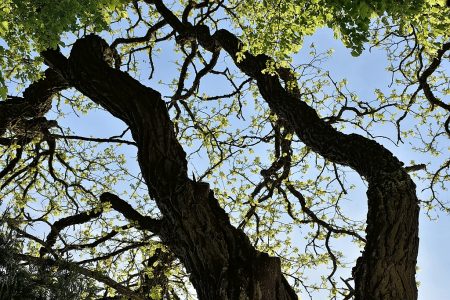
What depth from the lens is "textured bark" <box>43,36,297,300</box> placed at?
5.70 metres

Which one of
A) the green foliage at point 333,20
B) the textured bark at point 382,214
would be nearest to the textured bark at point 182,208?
the textured bark at point 382,214

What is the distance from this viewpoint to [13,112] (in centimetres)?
873

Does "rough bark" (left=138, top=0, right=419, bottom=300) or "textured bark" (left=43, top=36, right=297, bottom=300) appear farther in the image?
"textured bark" (left=43, top=36, right=297, bottom=300)

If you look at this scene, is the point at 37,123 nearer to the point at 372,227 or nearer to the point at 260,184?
the point at 260,184

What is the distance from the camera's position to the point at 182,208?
6.11 metres

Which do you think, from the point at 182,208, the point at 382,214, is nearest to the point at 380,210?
the point at 382,214

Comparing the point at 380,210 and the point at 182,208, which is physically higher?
the point at 380,210

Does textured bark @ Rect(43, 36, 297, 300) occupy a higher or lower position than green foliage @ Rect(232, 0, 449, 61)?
lower

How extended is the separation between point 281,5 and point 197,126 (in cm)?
418

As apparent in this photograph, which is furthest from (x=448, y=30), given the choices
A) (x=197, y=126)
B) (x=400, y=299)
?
(x=197, y=126)

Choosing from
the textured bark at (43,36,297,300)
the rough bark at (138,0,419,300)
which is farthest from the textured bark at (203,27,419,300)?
the textured bark at (43,36,297,300)

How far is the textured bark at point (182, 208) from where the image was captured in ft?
18.7

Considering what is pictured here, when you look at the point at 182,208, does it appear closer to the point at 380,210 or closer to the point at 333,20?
the point at 380,210

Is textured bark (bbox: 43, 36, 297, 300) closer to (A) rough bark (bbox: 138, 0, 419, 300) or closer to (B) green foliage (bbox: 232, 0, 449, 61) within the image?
(A) rough bark (bbox: 138, 0, 419, 300)
